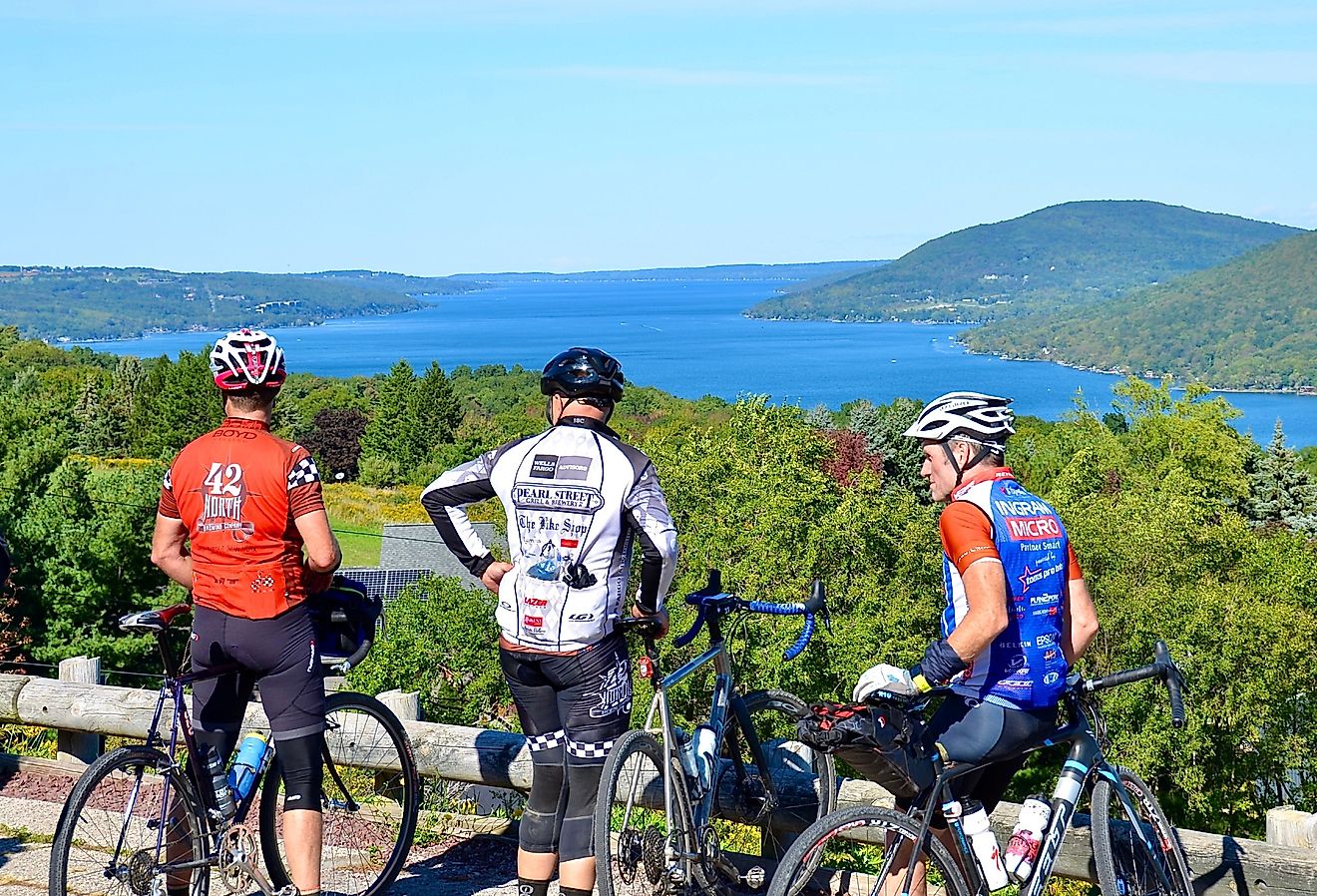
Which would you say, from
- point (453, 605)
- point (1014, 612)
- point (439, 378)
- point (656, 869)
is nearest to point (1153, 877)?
point (1014, 612)

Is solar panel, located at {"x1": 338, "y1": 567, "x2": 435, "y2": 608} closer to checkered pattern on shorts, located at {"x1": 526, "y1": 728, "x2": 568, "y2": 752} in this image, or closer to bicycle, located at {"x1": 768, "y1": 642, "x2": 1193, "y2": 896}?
checkered pattern on shorts, located at {"x1": 526, "y1": 728, "x2": 568, "y2": 752}

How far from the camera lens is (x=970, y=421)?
442 centimetres

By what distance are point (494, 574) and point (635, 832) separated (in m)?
1.05

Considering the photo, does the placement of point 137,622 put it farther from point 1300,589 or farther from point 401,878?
point 1300,589

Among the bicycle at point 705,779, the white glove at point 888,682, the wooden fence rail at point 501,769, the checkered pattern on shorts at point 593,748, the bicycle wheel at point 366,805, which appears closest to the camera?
the white glove at point 888,682

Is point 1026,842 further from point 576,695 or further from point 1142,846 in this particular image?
point 576,695

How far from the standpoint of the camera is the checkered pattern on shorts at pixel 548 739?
4.83 metres

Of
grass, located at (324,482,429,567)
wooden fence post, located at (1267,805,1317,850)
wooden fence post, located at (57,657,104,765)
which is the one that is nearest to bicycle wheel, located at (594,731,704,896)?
wooden fence post, located at (1267,805,1317,850)

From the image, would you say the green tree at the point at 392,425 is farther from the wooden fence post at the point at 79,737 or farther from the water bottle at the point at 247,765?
the water bottle at the point at 247,765

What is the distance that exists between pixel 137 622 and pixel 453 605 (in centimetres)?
3345

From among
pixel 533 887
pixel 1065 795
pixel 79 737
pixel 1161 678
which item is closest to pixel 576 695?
pixel 533 887

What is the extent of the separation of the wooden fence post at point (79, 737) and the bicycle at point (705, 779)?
11.1 feet

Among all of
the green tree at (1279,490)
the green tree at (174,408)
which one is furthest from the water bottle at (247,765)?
the green tree at (174,408)

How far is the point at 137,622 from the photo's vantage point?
482cm
